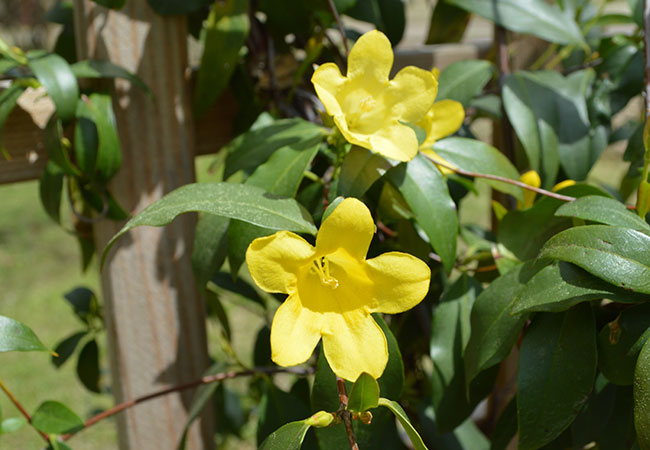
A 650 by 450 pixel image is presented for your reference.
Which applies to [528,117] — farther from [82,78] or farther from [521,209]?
[82,78]

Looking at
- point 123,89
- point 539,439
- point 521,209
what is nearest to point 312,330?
point 539,439

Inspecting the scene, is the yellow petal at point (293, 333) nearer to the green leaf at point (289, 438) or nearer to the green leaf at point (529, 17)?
the green leaf at point (289, 438)

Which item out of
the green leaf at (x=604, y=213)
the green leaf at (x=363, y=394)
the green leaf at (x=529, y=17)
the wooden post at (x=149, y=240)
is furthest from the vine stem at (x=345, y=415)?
the green leaf at (x=529, y=17)

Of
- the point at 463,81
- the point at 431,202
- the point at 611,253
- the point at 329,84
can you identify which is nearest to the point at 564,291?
the point at 611,253

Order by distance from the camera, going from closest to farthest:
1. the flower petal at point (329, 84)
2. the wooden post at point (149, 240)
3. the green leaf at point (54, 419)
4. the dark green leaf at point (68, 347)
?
the flower petal at point (329, 84), the green leaf at point (54, 419), the wooden post at point (149, 240), the dark green leaf at point (68, 347)

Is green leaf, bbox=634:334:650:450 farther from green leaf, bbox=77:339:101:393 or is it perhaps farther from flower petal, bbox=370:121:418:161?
green leaf, bbox=77:339:101:393

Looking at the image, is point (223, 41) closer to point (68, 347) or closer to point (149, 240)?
point (149, 240)

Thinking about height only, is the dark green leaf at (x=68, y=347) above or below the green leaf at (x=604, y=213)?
below
